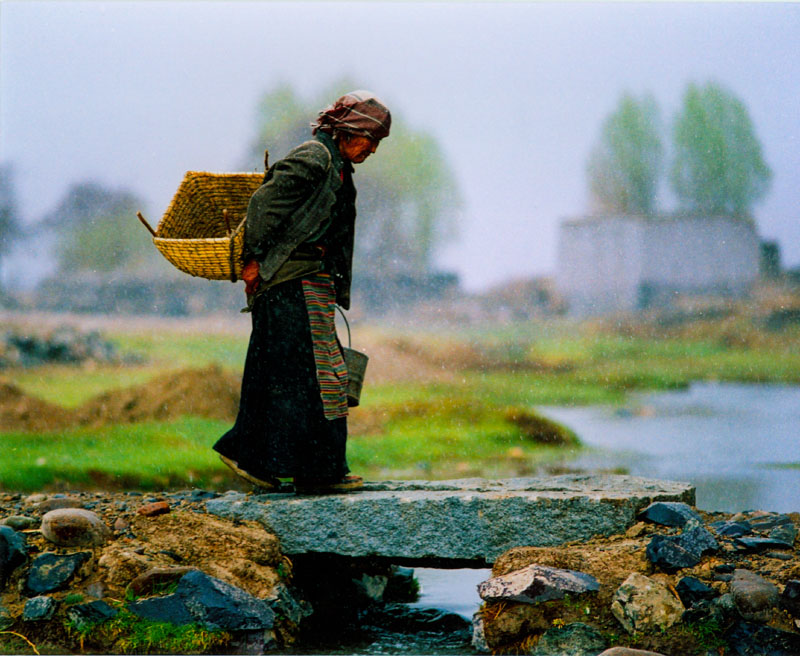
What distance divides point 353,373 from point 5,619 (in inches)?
75.0

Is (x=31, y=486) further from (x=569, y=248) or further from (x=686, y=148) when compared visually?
(x=686, y=148)

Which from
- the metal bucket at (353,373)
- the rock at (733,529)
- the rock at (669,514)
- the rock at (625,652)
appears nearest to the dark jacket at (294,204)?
the metal bucket at (353,373)

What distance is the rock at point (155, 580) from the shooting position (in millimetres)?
3742

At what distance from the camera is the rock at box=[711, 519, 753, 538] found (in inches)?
158

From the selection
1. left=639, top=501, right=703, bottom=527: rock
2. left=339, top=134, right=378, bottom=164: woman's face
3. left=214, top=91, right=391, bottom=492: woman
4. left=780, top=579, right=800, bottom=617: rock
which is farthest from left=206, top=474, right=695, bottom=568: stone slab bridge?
left=339, top=134, right=378, bottom=164: woman's face

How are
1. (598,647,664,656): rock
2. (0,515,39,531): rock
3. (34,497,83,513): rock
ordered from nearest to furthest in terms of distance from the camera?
(598,647,664,656): rock → (0,515,39,531): rock → (34,497,83,513): rock

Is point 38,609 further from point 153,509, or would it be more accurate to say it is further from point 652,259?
point 652,259

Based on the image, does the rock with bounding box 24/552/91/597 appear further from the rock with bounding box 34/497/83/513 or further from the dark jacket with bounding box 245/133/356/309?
the dark jacket with bounding box 245/133/356/309

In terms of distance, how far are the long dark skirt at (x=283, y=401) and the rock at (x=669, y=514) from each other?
5.04ft

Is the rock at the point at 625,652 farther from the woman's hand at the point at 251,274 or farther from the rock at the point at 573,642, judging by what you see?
the woman's hand at the point at 251,274

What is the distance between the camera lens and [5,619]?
145 inches

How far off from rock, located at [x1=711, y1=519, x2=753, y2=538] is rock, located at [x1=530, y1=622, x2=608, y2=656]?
2.91 ft

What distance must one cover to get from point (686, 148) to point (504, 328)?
202 centimetres

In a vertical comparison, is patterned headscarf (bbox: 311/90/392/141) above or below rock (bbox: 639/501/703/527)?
above
